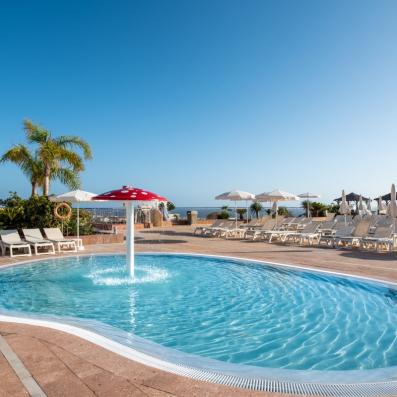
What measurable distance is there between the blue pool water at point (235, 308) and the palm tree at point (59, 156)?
8.40 m

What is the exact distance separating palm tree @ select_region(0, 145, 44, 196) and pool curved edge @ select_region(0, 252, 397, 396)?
14.1 meters

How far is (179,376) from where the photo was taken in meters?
2.98

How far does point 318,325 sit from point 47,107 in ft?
71.5

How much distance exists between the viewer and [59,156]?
17.0 m

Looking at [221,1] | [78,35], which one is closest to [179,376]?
[221,1]

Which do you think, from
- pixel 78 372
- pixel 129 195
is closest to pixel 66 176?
pixel 129 195

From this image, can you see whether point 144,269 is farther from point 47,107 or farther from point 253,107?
point 47,107

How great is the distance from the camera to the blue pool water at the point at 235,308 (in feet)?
13.6

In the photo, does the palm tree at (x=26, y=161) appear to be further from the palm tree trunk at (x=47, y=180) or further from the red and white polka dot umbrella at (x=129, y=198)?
the red and white polka dot umbrella at (x=129, y=198)

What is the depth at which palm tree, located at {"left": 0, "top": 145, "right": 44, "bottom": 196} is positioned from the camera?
16656 millimetres

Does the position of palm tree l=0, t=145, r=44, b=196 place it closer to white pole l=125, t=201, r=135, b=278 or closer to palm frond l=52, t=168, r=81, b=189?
palm frond l=52, t=168, r=81, b=189

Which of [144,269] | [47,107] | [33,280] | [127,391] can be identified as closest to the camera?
[127,391]

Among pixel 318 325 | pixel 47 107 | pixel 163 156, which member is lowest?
pixel 318 325

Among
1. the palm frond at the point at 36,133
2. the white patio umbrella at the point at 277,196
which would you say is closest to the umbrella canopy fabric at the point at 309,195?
the white patio umbrella at the point at 277,196
